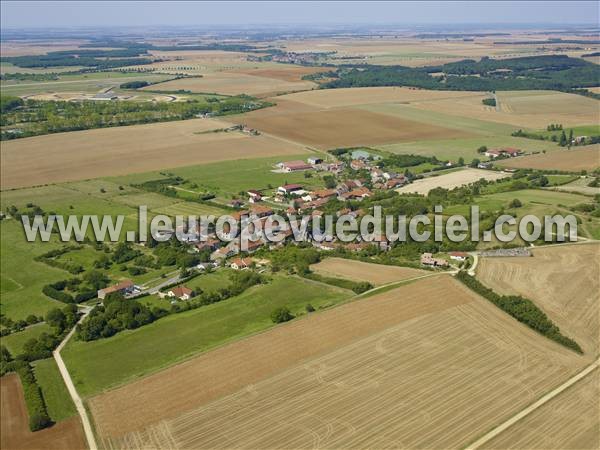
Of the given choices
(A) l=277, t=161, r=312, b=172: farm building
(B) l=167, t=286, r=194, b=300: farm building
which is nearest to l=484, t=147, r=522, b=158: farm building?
(A) l=277, t=161, r=312, b=172: farm building

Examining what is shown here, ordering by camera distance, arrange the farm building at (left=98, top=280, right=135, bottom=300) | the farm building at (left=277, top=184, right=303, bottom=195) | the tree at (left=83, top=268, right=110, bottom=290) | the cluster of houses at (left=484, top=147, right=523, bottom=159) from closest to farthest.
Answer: the farm building at (left=98, top=280, right=135, bottom=300) < the tree at (left=83, top=268, right=110, bottom=290) < the farm building at (left=277, top=184, right=303, bottom=195) < the cluster of houses at (left=484, top=147, right=523, bottom=159)

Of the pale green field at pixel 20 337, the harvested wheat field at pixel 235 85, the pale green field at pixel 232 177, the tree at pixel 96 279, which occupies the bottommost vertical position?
the pale green field at pixel 20 337

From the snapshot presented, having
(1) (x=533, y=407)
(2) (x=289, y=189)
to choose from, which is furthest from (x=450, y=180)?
(1) (x=533, y=407)

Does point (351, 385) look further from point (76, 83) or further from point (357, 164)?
point (76, 83)

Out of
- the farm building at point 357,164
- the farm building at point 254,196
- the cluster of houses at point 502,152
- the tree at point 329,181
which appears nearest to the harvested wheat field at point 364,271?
the farm building at point 254,196

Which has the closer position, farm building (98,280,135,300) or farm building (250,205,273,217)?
farm building (98,280,135,300)

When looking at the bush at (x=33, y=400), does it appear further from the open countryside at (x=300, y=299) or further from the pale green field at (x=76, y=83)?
the pale green field at (x=76, y=83)

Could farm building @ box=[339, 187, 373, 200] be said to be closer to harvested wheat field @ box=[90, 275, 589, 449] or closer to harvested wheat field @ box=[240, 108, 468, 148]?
harvested wheat field @ box=[240, 108, 468, 148]
